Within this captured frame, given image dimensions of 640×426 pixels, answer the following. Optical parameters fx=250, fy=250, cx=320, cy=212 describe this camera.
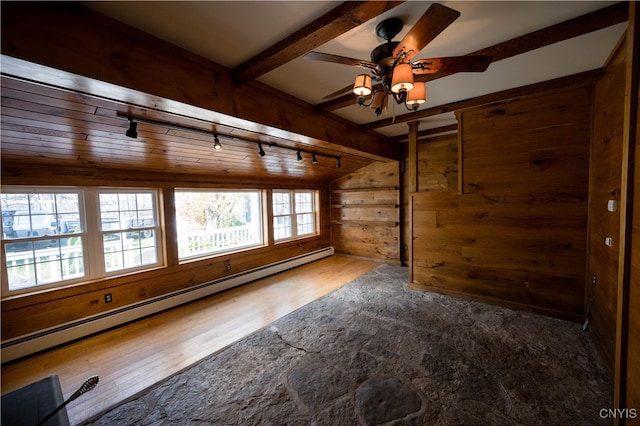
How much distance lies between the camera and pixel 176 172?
3.59 meters

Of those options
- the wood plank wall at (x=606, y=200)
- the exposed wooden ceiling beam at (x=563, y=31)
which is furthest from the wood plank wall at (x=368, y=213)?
the exposed wooden ceiling beam at (x=563, y=31)

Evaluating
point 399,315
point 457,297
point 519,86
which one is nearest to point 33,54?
point 399,315

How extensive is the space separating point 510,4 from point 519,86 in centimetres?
162

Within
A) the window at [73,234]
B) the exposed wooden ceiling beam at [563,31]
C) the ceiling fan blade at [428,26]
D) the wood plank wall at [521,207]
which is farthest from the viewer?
the wood plank wall at [521,207]

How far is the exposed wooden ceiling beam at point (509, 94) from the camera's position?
2492mm

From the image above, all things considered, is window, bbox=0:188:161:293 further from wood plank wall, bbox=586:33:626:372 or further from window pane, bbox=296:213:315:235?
wood plank wall, bbox=586:33:626:372

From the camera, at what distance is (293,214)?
568 cm

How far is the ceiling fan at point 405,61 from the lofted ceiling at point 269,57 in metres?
0.13

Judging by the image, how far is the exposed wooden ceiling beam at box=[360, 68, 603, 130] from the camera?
2.49 meters

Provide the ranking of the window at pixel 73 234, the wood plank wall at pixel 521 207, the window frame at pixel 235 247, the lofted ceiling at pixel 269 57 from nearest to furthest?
the lofted ceiling at pixel 269 57
the window at pixel 73 234
the wood plank wall at pixel 521 207
the window frame at pixel 235 247

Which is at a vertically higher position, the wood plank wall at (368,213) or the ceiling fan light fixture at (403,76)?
the ceiling fan light fixture at (403,76)

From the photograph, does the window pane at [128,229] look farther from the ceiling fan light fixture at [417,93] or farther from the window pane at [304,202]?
the ceiling fan light fixture at [417,93]

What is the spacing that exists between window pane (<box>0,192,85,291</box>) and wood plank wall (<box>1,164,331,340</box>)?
0.20 metres

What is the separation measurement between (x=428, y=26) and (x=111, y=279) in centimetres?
395
